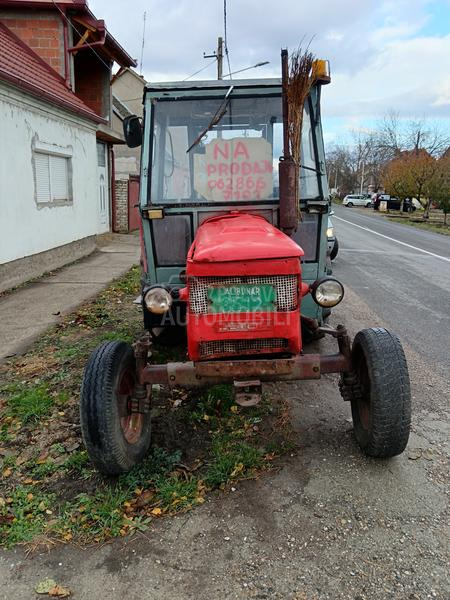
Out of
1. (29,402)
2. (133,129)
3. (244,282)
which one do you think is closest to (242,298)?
(244,282)

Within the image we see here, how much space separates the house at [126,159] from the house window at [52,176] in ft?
6.77

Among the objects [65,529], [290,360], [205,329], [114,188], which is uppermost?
[114,188]

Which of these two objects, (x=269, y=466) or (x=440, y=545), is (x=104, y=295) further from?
(x=440, y=545)

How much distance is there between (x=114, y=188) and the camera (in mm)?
17688

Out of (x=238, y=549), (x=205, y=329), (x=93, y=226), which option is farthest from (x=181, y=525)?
(x=93, y=226)

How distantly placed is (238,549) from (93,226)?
1175 cm

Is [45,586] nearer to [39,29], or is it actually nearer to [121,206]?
[39,29]

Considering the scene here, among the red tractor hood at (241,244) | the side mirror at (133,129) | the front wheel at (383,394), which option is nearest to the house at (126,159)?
the side mirror at (133,129)

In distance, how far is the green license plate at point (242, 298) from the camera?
307cm

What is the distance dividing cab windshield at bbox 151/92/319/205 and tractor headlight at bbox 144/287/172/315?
1260 mm

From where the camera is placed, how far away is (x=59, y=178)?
1111 centimetres

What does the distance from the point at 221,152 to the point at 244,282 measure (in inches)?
67.5

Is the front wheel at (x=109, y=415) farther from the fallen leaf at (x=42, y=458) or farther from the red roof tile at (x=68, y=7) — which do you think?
the red roof tile at (x=68, y=7)

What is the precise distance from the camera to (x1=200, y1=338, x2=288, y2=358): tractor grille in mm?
3182
